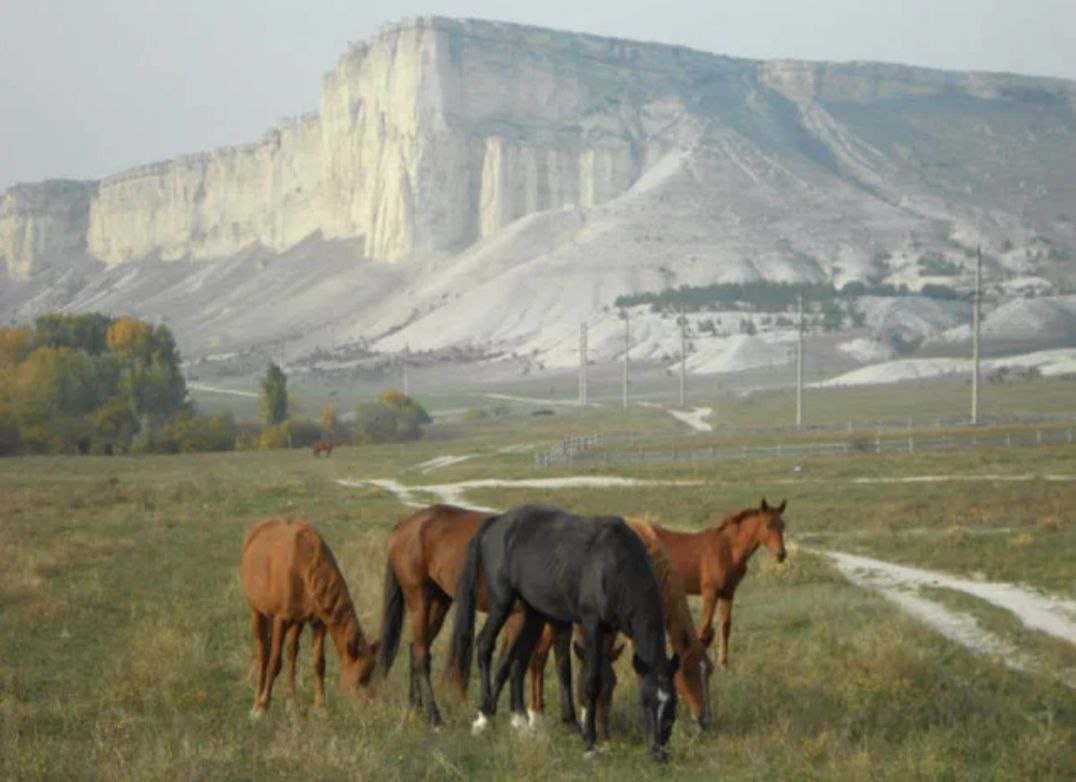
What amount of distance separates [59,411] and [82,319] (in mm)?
16949

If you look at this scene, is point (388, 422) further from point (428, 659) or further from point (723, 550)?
point (428, 659)

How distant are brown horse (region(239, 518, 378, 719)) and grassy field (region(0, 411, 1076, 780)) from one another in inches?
10.9

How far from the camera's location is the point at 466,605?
1293cm

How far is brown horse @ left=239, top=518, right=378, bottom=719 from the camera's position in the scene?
13438 mm

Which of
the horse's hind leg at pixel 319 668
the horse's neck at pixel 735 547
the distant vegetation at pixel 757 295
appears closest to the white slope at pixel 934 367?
the distant vegetation at pixel 757 295

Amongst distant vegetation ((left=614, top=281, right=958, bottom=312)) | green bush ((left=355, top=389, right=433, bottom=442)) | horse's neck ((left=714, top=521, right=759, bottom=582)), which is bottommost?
green bush ((left=355, top=389, right=433, bottom=442))

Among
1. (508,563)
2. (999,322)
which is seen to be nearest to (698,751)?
(508,563)

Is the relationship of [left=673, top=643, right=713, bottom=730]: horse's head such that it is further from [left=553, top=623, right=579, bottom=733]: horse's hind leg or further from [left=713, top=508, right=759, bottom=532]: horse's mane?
[left=713, top=508, right=759, bottom=532]: horse's mane

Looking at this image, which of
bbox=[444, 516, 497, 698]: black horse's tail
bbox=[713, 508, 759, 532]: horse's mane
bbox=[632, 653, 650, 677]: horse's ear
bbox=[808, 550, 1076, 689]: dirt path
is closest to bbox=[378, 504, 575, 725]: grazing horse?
bbox=[444, 516, 497, 698]: black horse's tail

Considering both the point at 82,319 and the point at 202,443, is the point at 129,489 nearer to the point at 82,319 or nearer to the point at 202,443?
the point at 202,443

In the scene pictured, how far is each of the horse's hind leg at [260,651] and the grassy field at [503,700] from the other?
0.64 ft

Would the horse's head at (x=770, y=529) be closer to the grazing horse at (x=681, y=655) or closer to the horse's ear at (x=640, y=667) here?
the grazing horse at (x=681, y=655)

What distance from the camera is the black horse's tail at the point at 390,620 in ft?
45.5

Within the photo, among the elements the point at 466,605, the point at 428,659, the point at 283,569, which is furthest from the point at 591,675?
the point at 283,569
